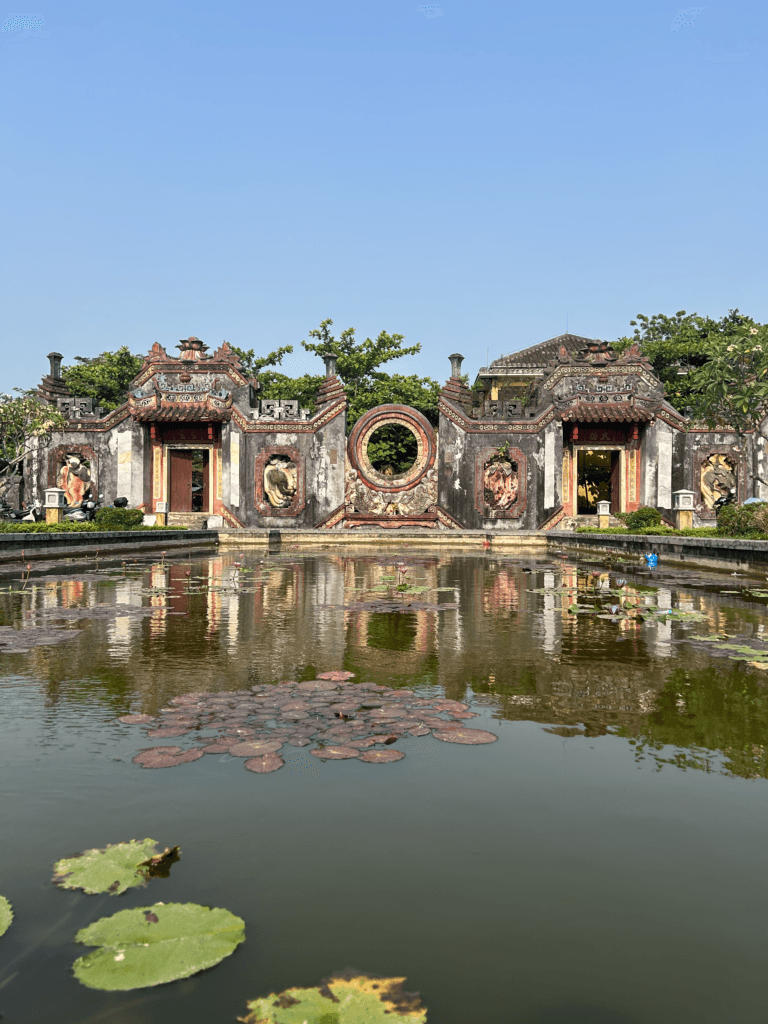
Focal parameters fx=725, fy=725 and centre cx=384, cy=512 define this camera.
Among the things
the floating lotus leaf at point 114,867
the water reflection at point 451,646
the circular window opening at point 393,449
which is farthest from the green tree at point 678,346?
the floating lotus leaf at point 114,867

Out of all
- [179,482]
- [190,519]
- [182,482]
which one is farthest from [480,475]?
[179,482]

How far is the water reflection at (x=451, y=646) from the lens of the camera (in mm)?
3434

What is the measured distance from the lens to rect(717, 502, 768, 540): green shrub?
14805 millimetres

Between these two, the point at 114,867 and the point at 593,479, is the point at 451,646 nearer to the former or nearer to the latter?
the point at 114,867

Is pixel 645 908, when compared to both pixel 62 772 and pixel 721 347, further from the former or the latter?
pixel 721 347

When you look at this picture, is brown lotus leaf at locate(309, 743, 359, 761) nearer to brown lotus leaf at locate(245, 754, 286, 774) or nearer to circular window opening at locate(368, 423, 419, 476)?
brown lotus leaf at locate(245, 754, 286, 774)

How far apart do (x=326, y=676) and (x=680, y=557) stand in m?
11.9

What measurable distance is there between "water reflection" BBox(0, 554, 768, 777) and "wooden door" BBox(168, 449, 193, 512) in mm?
19665

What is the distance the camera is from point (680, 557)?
14289 millimetres

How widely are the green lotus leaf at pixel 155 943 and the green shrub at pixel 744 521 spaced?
1508cm

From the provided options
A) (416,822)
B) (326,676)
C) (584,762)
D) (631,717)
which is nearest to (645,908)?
(416,822)

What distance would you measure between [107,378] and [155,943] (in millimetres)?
37380

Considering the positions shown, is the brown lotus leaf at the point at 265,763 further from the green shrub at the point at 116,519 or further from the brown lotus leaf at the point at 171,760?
the green shrub at the point at 116,519

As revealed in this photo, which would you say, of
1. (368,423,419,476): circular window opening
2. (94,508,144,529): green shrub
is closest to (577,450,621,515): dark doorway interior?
(368,423,419,476): circular window opening
